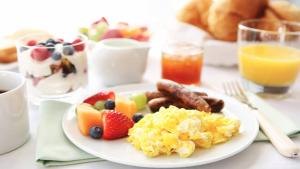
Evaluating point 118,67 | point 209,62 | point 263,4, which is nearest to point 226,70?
point 209,62

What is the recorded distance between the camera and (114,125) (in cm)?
91

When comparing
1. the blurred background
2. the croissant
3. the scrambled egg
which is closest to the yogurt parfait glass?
the scrambled egg

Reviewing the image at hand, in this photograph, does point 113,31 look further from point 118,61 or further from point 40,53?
point 40,53

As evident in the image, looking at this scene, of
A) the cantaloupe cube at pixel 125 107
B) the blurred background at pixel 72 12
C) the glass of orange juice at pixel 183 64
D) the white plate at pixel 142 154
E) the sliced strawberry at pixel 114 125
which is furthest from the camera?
the blurred background at pixel 72 12

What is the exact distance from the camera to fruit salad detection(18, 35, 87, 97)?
1.13 meters

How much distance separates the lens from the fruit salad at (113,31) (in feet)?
4.71

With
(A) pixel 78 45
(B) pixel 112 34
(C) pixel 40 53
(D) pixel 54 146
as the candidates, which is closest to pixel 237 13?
(B) pixel 112 34

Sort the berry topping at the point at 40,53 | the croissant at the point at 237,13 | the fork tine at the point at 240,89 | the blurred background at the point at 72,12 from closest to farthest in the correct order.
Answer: the berry topping at the point at 40,53 → the fork tine at the point at 240,89 → the croissant at the point at 237,13 → the blurred background at the point at 72,12

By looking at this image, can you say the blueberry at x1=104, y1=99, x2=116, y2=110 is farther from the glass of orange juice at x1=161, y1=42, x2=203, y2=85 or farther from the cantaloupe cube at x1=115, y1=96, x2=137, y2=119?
the glass of orange juice at x1=161, y1=42, x2=203, y2=85

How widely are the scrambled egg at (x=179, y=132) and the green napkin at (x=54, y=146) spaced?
0.39ft

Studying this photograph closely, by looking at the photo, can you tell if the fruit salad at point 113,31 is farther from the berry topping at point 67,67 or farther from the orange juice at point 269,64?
the orange juice at point 269,64

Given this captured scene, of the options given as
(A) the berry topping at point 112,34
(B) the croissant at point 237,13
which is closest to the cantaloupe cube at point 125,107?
(A) the berry topping at point 112,34

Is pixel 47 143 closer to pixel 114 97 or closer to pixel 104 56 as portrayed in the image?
pixel 114 97

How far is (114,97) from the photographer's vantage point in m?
1.10
